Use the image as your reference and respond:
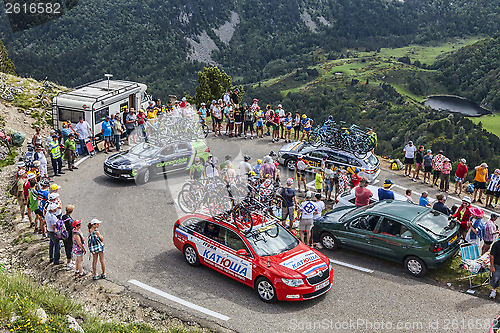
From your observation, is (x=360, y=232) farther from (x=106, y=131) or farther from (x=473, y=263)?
(x=106, y=131)

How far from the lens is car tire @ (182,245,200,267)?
12.9m

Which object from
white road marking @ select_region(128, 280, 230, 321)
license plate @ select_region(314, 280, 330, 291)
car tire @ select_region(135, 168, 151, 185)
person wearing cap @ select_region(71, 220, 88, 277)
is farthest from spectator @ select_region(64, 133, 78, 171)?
license plate @ select_region(314, 280, 330, 291)

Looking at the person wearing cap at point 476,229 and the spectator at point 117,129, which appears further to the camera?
the spectator at point 117,129

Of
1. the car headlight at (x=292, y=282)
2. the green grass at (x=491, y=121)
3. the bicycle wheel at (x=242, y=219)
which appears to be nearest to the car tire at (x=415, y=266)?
the car headlight at (x=292, y=282)

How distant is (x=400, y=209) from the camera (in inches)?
527

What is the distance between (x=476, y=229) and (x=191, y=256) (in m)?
7.82

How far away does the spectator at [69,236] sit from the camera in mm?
12595

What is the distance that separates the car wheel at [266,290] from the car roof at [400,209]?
13.1 ft

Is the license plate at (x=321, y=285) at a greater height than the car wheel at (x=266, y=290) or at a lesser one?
greater

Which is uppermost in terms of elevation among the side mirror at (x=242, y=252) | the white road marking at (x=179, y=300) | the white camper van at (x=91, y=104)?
the white camper van at (x=91, y=104)

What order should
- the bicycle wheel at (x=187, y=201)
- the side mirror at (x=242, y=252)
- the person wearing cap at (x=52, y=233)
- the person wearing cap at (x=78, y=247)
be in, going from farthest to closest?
the bicycle wheel at (x=187, y=201) < the person wearing cap at (x=52, y=233) < the person wearing cap at (x=78, y=247) < the side mirror at (x=242, y=252)

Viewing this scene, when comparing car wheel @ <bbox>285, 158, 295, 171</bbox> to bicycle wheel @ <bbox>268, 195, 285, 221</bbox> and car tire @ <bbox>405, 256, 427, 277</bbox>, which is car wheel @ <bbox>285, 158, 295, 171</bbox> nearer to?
bicycle wheel @ <bbox>268, 195, 285, 221</bbox>

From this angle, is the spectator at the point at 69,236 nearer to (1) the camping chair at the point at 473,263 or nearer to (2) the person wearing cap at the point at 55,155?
(2) the person wearing cap at the point at 55,155

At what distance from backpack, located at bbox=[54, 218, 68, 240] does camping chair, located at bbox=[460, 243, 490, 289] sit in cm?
1037
